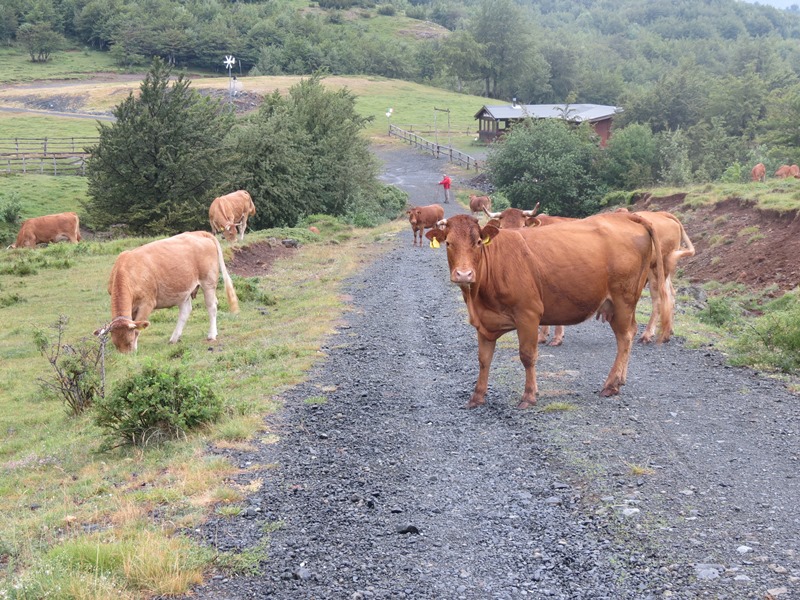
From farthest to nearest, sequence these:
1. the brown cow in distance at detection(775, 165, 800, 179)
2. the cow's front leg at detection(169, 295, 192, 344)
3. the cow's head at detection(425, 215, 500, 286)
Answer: the brown cow in distance at detection(775, 165, 800, 179)
the cow's front leg at detection(169, 295, 192, 344)
the cow's head at detection(425, 215, 500, 286)

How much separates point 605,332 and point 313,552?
960 centimetres

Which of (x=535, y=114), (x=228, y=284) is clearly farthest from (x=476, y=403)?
(x=535, y=114)

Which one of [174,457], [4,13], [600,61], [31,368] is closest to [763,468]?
[174,457]

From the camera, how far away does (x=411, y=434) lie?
8844 mm

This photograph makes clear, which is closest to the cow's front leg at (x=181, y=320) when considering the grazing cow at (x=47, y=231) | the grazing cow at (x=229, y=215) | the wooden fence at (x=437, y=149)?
the grazing cow at (x=229, y=215)

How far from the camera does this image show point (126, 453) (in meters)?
9.20

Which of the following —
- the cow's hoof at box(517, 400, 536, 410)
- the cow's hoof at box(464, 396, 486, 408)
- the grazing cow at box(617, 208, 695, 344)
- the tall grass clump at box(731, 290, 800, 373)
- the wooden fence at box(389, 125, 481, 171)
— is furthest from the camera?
the wooden fence at box(389, 125, 481, 171)

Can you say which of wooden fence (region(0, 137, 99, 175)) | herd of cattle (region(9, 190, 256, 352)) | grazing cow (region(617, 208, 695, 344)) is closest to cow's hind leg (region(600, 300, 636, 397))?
grazing cow (region(617, 208, 695, 344))

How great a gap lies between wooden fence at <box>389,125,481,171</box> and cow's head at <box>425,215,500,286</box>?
201 ft

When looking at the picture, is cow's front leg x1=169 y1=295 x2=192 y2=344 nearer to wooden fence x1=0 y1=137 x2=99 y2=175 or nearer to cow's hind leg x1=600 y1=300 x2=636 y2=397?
cow's hind leg x1=600 y1=300 x2=636 y2=397

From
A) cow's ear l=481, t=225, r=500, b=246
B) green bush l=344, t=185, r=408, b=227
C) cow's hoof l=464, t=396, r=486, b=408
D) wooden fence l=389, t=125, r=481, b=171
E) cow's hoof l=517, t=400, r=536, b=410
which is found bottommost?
green bush l=344, t=185, r=408, b=227

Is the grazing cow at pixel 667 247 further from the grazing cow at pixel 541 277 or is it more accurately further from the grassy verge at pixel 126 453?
the grassy verge at pixel 126 453

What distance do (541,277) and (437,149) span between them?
7005cm

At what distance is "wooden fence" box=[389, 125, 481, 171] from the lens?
239ft
